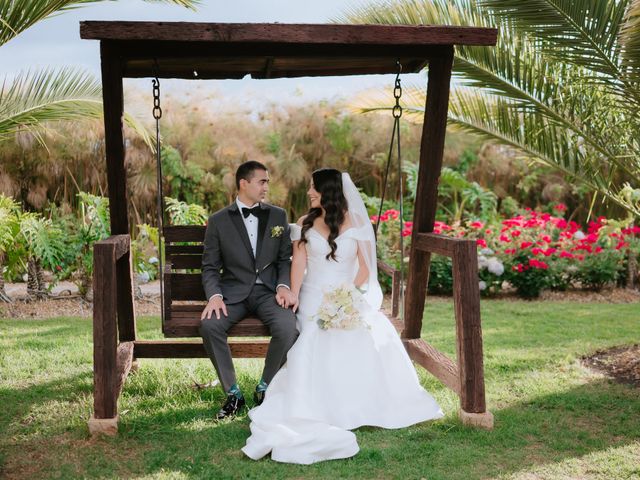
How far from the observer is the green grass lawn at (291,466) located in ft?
13.1

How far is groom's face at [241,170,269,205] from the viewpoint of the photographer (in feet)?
17.2

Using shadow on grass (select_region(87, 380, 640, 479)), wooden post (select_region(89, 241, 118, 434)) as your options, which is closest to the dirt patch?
shadow on grass (select_region(87, 380, 640, 479))

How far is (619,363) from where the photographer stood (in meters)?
6.47

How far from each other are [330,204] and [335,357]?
1.09 metres

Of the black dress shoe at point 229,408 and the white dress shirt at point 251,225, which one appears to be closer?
the black dress shoe at point 229,408

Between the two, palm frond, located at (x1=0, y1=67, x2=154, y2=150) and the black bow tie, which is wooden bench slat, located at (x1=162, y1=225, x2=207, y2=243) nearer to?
the black bow tie

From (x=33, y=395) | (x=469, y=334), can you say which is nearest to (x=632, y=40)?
(x=469, y=334)

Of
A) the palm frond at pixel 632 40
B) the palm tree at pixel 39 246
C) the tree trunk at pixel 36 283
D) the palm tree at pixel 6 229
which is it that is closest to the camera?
the palm frond at pixel 632 40

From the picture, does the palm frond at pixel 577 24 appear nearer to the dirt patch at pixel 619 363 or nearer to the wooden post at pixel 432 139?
the wooden post at pixel 432 139

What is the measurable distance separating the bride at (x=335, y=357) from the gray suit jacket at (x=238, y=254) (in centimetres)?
16

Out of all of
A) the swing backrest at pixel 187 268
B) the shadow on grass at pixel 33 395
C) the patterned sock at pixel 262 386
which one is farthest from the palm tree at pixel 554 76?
the shadow on grass at pixel 33 395

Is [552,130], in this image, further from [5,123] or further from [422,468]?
[5,123]

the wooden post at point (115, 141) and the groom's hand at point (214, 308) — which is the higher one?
the wooden post at point (115, 141)

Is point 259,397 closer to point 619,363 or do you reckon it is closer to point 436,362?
point 436,362
